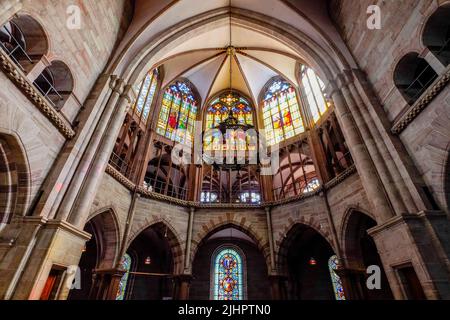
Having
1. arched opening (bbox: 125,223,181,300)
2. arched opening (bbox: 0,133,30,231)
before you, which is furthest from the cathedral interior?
arched opening (bbox: 125,223,181,300)

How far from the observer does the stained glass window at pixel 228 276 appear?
1463 cm

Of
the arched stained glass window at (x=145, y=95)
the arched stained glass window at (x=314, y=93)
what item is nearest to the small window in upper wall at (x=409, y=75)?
the arched stained glass window at (x=314, y=93)

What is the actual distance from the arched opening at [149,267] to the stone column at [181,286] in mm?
3008

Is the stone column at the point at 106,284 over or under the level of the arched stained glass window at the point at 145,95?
under

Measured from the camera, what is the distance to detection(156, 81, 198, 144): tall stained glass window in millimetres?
15052

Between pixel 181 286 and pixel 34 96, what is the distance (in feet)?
30.8

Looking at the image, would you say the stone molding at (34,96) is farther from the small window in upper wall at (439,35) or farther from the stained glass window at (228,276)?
the stained glass window at (228,276)

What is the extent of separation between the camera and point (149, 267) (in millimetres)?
15867

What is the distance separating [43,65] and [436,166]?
33.5ft

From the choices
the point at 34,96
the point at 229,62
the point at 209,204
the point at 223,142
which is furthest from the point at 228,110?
the point at 34,96

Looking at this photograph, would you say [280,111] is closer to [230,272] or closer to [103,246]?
[230,272]

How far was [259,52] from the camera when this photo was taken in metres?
15.8

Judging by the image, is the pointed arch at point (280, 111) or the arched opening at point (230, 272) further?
the pointed arch at point (280, 111)
